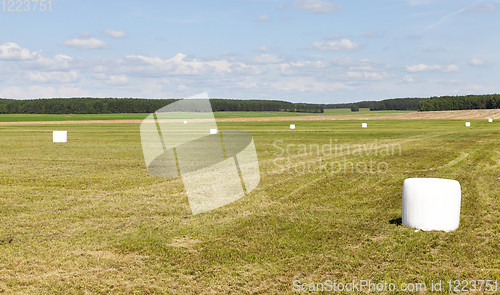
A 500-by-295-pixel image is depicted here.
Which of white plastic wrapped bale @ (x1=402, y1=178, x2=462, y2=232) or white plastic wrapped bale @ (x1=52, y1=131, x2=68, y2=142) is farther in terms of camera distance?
white plastic wrapped bale @ (x1=52, y1=131, x2=68, y2=142)

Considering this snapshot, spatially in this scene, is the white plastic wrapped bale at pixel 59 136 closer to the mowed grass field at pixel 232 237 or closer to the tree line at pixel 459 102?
the mowed grass field at pixel 232 237

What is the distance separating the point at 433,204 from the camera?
8.26 meters

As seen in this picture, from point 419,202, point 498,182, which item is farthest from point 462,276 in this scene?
point 498,182

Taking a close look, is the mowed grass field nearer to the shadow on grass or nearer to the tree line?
the shadow on grass

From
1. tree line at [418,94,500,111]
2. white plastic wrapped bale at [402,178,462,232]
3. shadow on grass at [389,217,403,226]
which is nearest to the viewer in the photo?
white plastic wrapped bale at [402,178,462,232]

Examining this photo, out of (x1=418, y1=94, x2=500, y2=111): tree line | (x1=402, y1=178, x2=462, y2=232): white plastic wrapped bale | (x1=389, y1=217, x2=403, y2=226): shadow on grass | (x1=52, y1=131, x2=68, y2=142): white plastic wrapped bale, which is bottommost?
(x1=389, y1=217, x2=403, y2=226): shadow on grass

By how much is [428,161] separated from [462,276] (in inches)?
558

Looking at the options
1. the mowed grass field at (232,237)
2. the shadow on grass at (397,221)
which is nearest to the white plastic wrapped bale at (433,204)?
the mowed grass field at (232,237)

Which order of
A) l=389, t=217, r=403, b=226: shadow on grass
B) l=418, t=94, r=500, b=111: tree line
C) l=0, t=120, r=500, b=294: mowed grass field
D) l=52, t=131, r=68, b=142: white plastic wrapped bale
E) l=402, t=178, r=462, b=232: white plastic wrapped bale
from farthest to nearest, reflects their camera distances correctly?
1. l=418, t=94, r=500, b=111: tree line
2. l=52, t=131, r=68, b=142: white plastic wrapped bale
3. l=389, t=217, r=403, b=226: shadow on grass
4. l=402, t=178, r=462, b=232: white plastic wrapped bale
5. l=0, t=120, r=500, b=294: mowed grass field

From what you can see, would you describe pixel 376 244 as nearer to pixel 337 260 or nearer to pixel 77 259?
pixel 337 260

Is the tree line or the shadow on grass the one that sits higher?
the tree line

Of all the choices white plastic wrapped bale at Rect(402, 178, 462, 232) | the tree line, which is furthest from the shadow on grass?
the tree line

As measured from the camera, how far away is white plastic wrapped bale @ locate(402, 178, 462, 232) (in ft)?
26.9

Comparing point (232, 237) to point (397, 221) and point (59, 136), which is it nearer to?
point (397, 221)
